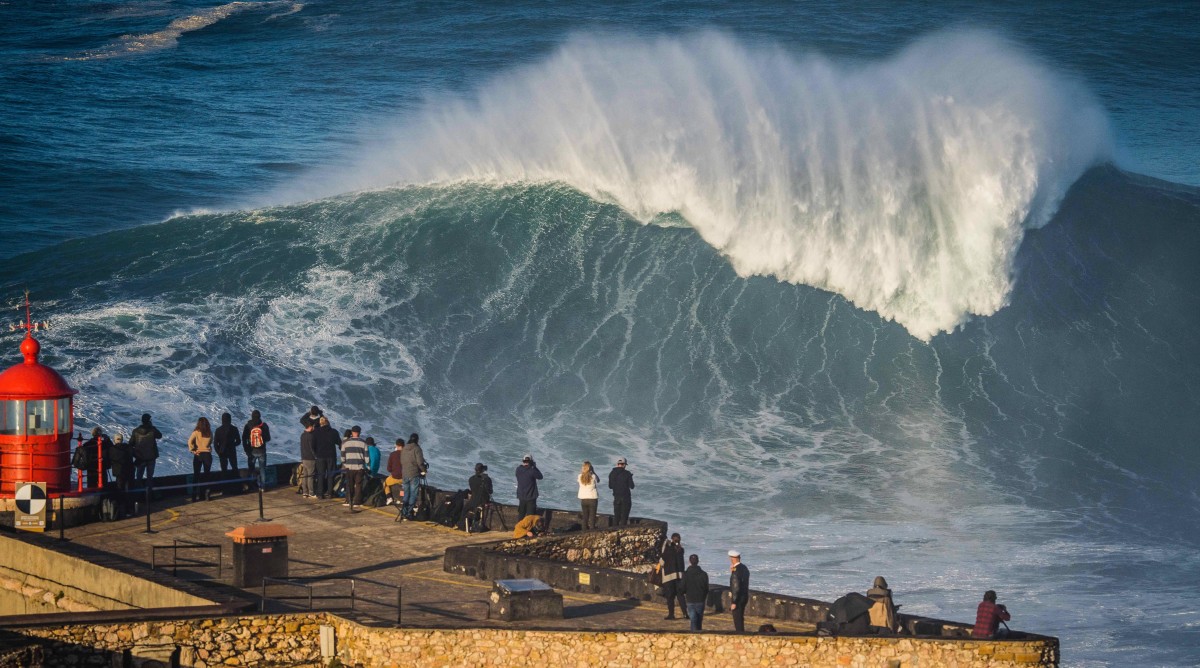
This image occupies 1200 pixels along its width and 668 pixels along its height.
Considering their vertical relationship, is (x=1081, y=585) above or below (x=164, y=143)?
below

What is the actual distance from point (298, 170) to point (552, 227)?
1201 centimetres

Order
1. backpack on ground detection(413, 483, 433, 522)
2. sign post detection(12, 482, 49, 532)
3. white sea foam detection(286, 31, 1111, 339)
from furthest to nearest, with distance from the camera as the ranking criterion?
white sea foam detection(286, 31, 1111, 339)
backpack on ground detection(413, 483, 433, 522)
sign post detection(12, 482, 49, 532)

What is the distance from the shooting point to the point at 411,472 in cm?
1778

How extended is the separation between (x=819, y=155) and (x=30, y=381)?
21483 mm

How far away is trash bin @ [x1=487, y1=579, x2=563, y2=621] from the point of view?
14.0 metres

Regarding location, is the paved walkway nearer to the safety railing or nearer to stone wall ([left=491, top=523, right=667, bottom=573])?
the safety railing

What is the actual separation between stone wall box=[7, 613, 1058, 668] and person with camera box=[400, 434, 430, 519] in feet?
15.0

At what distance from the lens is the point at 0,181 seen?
41344 millimetres

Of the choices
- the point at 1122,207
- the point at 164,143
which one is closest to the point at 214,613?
the point at 1122,207

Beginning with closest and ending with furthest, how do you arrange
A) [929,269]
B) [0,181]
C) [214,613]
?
[214,613] → [929,269] → [0,181]

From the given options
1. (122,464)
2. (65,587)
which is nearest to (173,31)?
(122,464)

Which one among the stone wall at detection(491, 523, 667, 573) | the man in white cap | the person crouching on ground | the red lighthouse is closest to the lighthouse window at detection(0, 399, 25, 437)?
the red lighthouse

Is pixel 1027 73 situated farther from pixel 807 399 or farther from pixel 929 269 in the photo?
pixel 807 399

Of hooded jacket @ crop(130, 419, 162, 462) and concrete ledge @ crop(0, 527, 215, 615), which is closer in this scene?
concrete ledge @ crop(0, 527, 215, 615)
